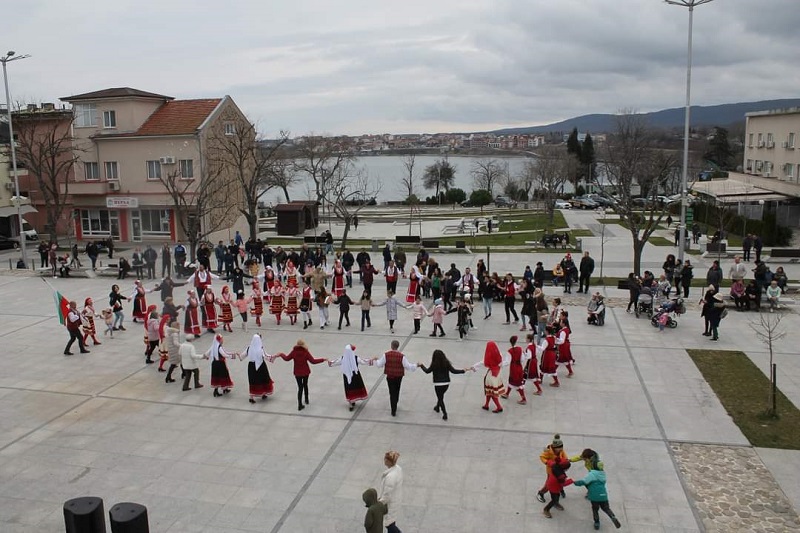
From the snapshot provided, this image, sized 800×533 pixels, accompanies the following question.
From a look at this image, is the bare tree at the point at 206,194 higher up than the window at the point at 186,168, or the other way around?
the window at the point at 186,168

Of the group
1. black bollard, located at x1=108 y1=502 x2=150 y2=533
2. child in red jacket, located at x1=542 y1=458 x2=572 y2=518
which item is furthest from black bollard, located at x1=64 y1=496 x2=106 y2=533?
child in red jacket, located at x1=542 y1=458 x2=572 y2=518

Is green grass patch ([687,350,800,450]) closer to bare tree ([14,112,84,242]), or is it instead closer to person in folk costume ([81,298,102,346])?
person in folk costume ([81,298,102,346])

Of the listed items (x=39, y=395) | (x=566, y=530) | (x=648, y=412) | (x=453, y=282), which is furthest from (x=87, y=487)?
(x=453, y=282)

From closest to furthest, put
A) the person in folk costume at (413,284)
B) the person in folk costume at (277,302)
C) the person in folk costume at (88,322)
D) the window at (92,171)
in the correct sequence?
1. the person in folk costume at (88,322)
2. the person in folk costume at (277,302)
3. the person in folk costume at (413,284)
4. the window at (92,171)

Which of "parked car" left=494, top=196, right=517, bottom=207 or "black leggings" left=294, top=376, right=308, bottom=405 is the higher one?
"parked car" left=494, top=196, right=517, bottom=207

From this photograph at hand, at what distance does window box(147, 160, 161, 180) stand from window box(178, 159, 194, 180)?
1624 mm

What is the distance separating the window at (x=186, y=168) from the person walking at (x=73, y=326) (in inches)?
1010

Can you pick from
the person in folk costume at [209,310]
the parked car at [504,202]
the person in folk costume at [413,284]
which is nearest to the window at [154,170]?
the person in folk costume at [413,284]

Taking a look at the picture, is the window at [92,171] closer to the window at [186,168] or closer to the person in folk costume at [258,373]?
the window at [186,168]

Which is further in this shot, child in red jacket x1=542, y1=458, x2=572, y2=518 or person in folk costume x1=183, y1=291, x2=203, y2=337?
person in folk costume x1=183, y1=291, x2=203, y2=337

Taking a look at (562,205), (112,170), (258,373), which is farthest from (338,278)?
(562,205)

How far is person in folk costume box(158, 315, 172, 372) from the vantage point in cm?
1628

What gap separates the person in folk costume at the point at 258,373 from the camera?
45.2 feet

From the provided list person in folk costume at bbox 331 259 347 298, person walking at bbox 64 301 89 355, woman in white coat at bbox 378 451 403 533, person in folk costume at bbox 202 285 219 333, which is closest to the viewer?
woman in white coat at bbox 378 451 403 533
